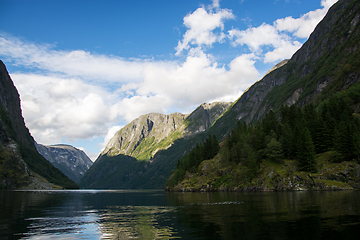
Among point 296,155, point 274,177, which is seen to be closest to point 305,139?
point 296,155

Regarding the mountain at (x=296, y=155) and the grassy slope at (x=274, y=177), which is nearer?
the grassy slope at (x=274, y=177)

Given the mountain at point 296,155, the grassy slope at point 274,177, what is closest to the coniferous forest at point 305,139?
the mountain at point 296,155

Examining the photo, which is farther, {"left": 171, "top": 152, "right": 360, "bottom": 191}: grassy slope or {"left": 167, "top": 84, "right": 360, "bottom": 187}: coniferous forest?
{"left": 167, "top": 84, "right": 360, "bottom": 187}: coniferous forest

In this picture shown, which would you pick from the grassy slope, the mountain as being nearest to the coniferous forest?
the mountain

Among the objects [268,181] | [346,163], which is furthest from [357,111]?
[268,181]

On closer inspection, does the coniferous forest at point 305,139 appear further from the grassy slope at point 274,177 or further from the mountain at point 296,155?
the grassy slope at point 274,177

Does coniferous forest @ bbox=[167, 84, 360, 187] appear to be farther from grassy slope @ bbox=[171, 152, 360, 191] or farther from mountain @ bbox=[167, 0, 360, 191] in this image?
grassy slope @ bbox=[171, 152, 360, 191]

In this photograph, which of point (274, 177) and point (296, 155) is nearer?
point (274, 177)

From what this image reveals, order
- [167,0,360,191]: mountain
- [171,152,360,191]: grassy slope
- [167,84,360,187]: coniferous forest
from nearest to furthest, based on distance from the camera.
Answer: [171,152,360,191]: grassy slope, [167,0,360,191]: mountain, [167,84,360,187]: coniferous forest

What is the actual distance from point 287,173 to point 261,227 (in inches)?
3547

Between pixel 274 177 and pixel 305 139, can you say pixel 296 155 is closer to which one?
pixel 305 139

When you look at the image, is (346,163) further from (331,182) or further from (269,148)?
(269,148)

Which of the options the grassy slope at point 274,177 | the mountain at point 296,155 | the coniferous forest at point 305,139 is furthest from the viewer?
the coniferous forest at point 305,139

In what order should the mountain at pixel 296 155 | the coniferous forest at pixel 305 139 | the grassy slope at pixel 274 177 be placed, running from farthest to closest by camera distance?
the coniferous forest at pixel 305 139 < the mountain at pixel 296 155 < the grassy slope at pixel 274 177
